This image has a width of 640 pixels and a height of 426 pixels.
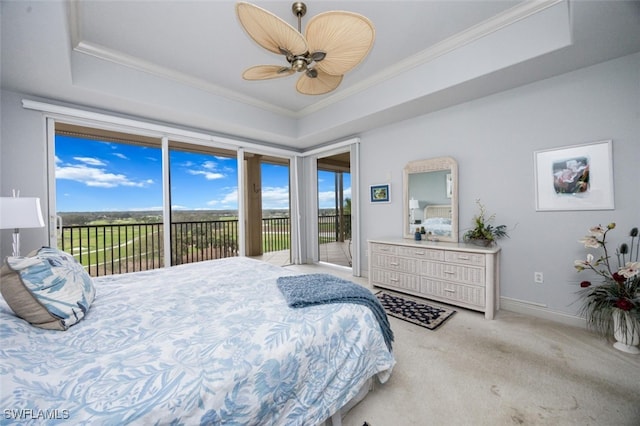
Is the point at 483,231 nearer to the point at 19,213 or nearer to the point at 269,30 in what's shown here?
the point at 269,30

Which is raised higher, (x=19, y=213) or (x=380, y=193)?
(x=380, y=193)

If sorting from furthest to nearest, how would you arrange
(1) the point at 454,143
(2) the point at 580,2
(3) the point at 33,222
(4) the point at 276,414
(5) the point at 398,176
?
(5) the point at 398,176 < (1) the point at 454,143 < (3) the point at 33,222 < (2) the point at 580,2 < (4) the point at 276,414

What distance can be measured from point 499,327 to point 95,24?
15.7 feet

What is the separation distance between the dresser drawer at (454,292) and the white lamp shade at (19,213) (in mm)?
3866

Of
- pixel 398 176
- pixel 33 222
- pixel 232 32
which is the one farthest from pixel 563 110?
pixel 33 222

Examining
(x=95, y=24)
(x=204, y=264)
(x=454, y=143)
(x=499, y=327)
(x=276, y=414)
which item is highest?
(x=95, y=24)

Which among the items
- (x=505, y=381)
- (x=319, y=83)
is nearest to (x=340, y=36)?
(x=319, y=83)

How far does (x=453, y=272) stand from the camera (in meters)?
2.86

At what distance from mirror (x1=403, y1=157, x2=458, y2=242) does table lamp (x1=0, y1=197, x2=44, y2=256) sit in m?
3.99

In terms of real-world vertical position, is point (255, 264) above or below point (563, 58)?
below

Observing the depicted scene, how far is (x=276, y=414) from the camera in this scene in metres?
1.02

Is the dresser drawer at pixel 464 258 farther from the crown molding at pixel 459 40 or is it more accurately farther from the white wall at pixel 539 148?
the crown molding at pixel 459 40

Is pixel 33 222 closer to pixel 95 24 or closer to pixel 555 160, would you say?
pixel 95 24

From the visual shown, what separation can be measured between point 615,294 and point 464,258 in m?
1.11
